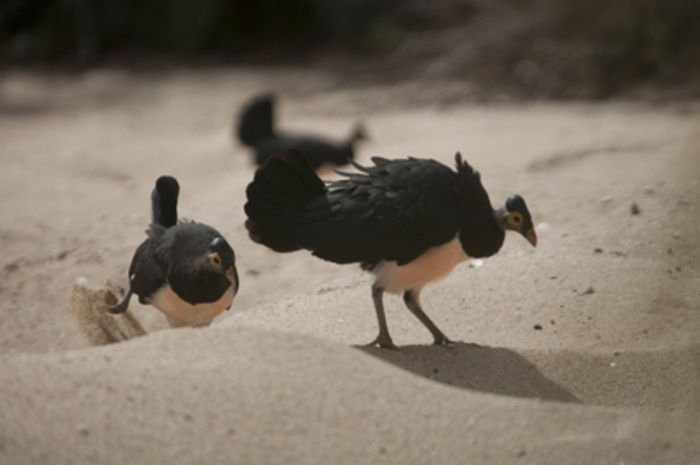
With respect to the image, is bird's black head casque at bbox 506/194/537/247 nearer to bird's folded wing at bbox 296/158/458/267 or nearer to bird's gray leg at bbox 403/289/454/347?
bird's folded wing at bbox 296/158/458/267

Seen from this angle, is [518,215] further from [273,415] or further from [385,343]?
[273,415]

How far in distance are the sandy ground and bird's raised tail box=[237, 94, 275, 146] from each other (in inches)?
12.0

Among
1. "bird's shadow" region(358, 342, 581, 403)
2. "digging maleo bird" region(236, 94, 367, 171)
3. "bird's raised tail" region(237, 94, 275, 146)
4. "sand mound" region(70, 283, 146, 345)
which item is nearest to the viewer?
"bird's shadow" region(358, 342, 581, 403)

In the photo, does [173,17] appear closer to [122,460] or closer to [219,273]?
[219,273]

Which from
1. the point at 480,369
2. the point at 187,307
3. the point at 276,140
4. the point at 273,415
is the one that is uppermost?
the point at 273,415

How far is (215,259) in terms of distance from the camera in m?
4.80

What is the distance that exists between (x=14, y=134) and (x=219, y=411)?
8762mm

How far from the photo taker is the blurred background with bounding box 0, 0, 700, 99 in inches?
501

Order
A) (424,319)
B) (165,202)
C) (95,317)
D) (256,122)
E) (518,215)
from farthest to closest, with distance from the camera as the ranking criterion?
(256,122) → (165,202) → (95,317) → (424,319) → (518,215)

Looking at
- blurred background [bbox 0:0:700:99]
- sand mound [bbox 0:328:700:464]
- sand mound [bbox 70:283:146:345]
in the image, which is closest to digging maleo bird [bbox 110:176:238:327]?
sand mound [bbox 70:283:146:345]

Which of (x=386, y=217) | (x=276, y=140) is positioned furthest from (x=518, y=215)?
(x=276, y=140)

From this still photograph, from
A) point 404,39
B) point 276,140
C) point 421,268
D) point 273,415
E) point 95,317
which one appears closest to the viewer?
point 273,415

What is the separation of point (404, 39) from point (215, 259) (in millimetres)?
11164

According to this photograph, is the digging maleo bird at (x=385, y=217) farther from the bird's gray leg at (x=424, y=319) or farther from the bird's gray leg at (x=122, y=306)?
the bird's gray leg at (x=122, y=306)
